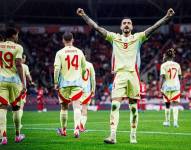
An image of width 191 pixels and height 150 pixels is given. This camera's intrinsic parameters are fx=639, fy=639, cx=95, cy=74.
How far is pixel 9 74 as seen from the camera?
46.6ft

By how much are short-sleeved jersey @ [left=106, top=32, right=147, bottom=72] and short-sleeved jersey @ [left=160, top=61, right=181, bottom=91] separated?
8.05 meters

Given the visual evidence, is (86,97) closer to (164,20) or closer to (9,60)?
(9,60)

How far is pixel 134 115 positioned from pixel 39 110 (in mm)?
25946

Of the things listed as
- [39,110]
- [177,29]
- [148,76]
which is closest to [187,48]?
[177,29]

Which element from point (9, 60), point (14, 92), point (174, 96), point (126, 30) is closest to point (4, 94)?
point (14, 92)

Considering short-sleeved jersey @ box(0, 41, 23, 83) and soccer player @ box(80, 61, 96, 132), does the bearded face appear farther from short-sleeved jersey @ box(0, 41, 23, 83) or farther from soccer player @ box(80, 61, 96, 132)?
soccer player @ box(80, 61, 96, 132)

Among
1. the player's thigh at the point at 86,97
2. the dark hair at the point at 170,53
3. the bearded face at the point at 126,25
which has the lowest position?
the player's thigh at the point at 86,97

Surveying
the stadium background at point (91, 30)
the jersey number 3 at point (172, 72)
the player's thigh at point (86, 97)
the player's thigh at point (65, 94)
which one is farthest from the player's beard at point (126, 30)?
the stadium background at point (91, 30)

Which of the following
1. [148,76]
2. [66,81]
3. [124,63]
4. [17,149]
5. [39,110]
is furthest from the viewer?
[148,76]

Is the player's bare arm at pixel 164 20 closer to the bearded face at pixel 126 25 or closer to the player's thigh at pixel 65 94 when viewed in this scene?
the bearded face at pixel 126 25

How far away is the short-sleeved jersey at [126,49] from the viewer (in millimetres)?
14117

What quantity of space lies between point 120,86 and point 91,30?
43.4 m

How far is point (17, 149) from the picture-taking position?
1275 cm

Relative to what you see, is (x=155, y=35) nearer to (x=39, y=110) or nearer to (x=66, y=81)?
(x=39, y=110)
